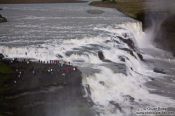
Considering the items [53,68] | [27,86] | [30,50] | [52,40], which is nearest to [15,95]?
[27,86]

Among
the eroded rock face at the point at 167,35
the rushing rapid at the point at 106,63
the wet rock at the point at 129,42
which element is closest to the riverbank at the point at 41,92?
the rushing rapid at the point at 106,63

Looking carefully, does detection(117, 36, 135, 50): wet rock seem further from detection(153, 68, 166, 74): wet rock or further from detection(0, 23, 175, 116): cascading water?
detection(153, 68, 166, 74): wet rock

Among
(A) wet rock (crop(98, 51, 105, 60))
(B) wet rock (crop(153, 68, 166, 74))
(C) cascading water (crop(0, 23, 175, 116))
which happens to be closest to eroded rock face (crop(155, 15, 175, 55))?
(C) cascading water (crop(0, 23, 175, 116))

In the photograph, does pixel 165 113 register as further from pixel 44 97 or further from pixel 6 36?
pixel 6 36

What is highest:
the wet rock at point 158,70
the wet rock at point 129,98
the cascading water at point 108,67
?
the cascading water at point 108,67

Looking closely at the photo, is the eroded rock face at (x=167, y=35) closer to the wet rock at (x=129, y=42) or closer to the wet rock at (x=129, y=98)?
the wet rock at (x=129, y=42)

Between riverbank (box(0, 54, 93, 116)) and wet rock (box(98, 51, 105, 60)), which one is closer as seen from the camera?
riverbank (box(0, 54, 93, 116))

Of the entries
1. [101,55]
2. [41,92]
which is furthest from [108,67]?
[41,92]
